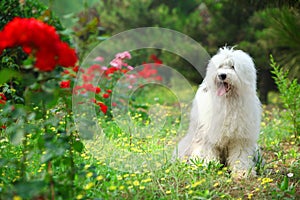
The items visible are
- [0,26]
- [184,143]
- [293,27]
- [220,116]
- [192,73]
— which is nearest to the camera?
[220,116]

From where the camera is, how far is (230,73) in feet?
11.1

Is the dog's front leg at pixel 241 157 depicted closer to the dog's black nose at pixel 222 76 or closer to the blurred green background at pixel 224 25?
the dog's black nose at pixel 222 76

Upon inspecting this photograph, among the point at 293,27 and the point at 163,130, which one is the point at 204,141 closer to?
the point at 163,130

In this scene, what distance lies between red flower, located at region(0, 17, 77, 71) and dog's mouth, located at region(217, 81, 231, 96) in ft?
5.60

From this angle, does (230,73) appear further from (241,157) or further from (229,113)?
(241,157)

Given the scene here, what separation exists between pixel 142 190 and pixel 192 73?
5145 millimetres

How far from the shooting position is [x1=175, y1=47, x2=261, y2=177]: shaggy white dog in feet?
11.3

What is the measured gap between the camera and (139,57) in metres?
9.70

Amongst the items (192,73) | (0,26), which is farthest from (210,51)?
(0,26)

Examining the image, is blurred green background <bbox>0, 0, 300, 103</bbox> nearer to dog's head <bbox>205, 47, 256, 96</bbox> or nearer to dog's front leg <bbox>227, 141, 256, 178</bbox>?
dog's head <bbox>205, 47, 256, 96</bbox>

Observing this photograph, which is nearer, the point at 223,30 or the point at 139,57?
the point at 223,30

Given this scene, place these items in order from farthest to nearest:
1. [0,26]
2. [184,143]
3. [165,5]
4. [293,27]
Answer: [165,5]
[293,27]
[0,26]
[184,143]

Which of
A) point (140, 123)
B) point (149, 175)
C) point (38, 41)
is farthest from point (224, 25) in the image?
point (38, 41)

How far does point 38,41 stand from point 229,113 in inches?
77.5
